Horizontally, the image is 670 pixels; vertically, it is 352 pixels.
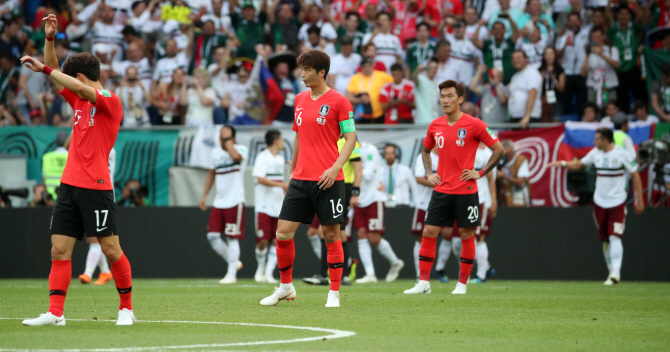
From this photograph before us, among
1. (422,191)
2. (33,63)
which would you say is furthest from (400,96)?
(33,63)

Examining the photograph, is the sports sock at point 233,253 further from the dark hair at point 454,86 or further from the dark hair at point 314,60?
the dark hair at point 314,60

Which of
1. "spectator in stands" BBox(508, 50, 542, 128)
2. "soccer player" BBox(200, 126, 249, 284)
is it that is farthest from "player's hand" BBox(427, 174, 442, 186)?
"spectator in stands" BBox(508, 50, 542, 128)

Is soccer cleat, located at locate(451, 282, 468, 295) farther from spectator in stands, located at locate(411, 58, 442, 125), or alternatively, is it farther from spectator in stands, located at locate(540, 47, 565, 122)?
spectator in stands, located at locate(540, 47, 565, 122)

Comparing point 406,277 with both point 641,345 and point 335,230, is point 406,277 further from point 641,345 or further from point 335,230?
point 641,345

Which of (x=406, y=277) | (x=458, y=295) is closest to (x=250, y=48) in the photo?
(x=406, y=277)

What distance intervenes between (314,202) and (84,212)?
94.5 inches

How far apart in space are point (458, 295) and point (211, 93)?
9002 mm

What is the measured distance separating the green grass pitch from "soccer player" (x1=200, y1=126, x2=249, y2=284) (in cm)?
302

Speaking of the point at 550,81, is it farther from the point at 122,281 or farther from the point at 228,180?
the point at 122,281

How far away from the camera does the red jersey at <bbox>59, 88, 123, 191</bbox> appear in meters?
6.86

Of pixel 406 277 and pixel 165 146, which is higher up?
pixel 165 146

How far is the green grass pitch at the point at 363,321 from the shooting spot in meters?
5.86

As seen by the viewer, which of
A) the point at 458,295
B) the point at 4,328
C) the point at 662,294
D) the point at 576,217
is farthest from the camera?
the point at 576,217

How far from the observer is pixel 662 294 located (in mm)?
11531
